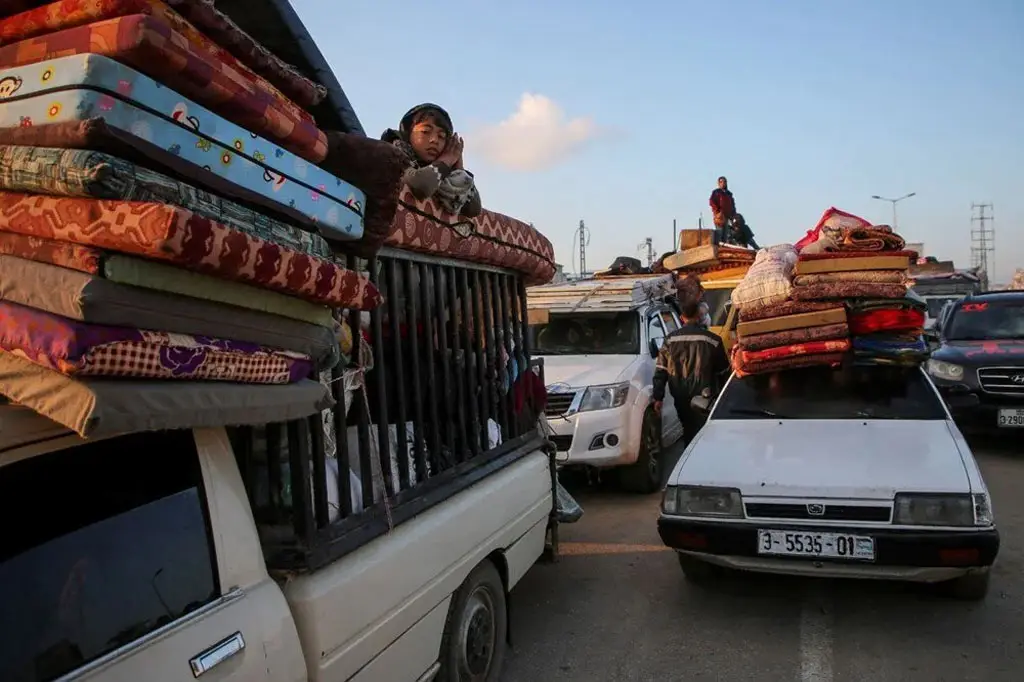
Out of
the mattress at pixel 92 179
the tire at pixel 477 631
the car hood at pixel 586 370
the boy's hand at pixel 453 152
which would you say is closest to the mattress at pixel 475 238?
the boy's hand at pixel 453 152

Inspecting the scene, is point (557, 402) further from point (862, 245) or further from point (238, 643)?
point (238, 643)

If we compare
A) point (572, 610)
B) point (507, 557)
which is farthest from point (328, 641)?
point (572, 610)

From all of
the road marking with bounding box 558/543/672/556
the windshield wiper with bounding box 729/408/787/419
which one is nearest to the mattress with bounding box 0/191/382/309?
the windshield wiper with bounding box 729/408/787/419

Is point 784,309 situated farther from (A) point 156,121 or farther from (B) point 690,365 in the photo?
(A) point 156,121

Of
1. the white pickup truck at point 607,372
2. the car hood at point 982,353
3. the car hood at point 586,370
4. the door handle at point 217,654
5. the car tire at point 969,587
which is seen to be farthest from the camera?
the car hood at point 982,353

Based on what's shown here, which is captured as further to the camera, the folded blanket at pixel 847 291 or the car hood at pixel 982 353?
the car hood at pixel 982 353

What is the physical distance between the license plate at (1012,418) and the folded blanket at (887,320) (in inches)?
157

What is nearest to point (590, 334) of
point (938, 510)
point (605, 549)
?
point (605, 549)

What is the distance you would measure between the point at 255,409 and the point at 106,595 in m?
0.56

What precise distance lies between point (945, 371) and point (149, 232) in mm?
9624

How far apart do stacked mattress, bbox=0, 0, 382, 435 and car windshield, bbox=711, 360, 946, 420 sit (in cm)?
401

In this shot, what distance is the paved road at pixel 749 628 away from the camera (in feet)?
12.7

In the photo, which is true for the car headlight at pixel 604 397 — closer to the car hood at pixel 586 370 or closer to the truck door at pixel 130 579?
the car hood at pixel 586 370

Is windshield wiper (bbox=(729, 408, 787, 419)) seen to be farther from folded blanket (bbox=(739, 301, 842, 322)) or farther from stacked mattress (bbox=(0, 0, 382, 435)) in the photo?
stacked mattress (bbox=(0, 0, 382, 435))
